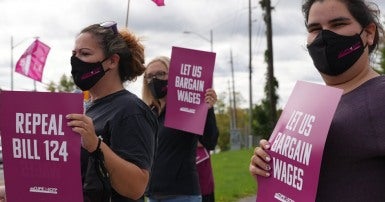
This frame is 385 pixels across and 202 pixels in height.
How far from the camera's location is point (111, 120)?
2924 millimetres

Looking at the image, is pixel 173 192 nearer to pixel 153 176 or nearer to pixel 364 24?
pixel 153 176

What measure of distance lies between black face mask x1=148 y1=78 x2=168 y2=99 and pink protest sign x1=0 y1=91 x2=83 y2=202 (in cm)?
238

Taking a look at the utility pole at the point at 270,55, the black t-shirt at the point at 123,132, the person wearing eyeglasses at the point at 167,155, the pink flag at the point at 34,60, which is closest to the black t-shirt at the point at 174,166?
the person wearing eyeglasses at the point at 167,155

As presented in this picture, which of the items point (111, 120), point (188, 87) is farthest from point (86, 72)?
point (188, 87)

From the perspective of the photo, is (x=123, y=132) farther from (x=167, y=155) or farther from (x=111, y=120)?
(x=167, y=155)

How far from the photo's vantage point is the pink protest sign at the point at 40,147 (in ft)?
8.48

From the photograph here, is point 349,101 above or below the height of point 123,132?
above

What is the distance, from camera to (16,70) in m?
16.5

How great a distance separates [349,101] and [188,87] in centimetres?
303

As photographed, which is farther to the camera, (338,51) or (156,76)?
(156,76)

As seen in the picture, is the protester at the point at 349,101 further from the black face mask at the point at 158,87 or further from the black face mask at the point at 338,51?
the black face mask at the point at 158,87

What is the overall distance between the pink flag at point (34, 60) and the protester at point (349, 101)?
→ 14605 millimetres

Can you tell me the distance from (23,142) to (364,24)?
1418 mm

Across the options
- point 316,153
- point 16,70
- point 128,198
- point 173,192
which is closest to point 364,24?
point 316,153
